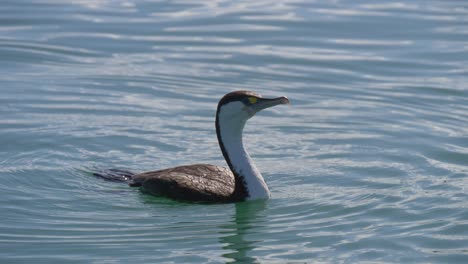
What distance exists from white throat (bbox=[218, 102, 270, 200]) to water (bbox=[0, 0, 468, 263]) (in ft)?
0.65

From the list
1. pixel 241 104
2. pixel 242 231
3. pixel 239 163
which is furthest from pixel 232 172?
pixel 242 231

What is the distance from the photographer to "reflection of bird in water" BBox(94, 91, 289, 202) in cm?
1375

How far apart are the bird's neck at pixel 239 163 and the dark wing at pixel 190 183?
20 centimetres

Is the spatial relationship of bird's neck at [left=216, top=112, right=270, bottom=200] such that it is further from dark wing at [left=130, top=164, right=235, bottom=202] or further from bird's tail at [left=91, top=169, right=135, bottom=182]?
bird's tail at [left=91, top=169, right=135, bottom=182]

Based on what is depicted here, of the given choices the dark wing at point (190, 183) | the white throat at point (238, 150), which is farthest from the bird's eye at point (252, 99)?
the dark wing at point (190, 183)

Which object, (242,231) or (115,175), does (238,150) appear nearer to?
(242,231)

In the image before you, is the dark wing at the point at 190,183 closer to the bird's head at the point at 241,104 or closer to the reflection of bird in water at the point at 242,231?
the reflection of bird in water at the point at 242,231

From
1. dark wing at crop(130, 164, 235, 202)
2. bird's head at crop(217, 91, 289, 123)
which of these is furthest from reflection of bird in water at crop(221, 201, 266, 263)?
bird's head at crop(217, 91, 289, 123)

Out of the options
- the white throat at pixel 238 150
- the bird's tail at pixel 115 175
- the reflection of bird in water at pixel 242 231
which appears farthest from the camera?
the bird's tail at pixel 115 175

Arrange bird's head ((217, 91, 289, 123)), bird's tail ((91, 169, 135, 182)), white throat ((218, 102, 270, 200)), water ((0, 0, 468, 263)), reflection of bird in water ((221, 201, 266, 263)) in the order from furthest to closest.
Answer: bird's tail ((91, 169, 135, 182)) < white throat ((218, 102, 270, 200)) < bird's head ((217, 91, 289, 123)) < water ((0, 0, 468, 263)) < reflection of bird in water ((221, 201, 266, 263))

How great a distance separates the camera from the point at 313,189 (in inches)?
564

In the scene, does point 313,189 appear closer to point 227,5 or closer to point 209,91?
point 209,91

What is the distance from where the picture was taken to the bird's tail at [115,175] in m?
14.5

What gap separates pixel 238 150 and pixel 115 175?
157cm
